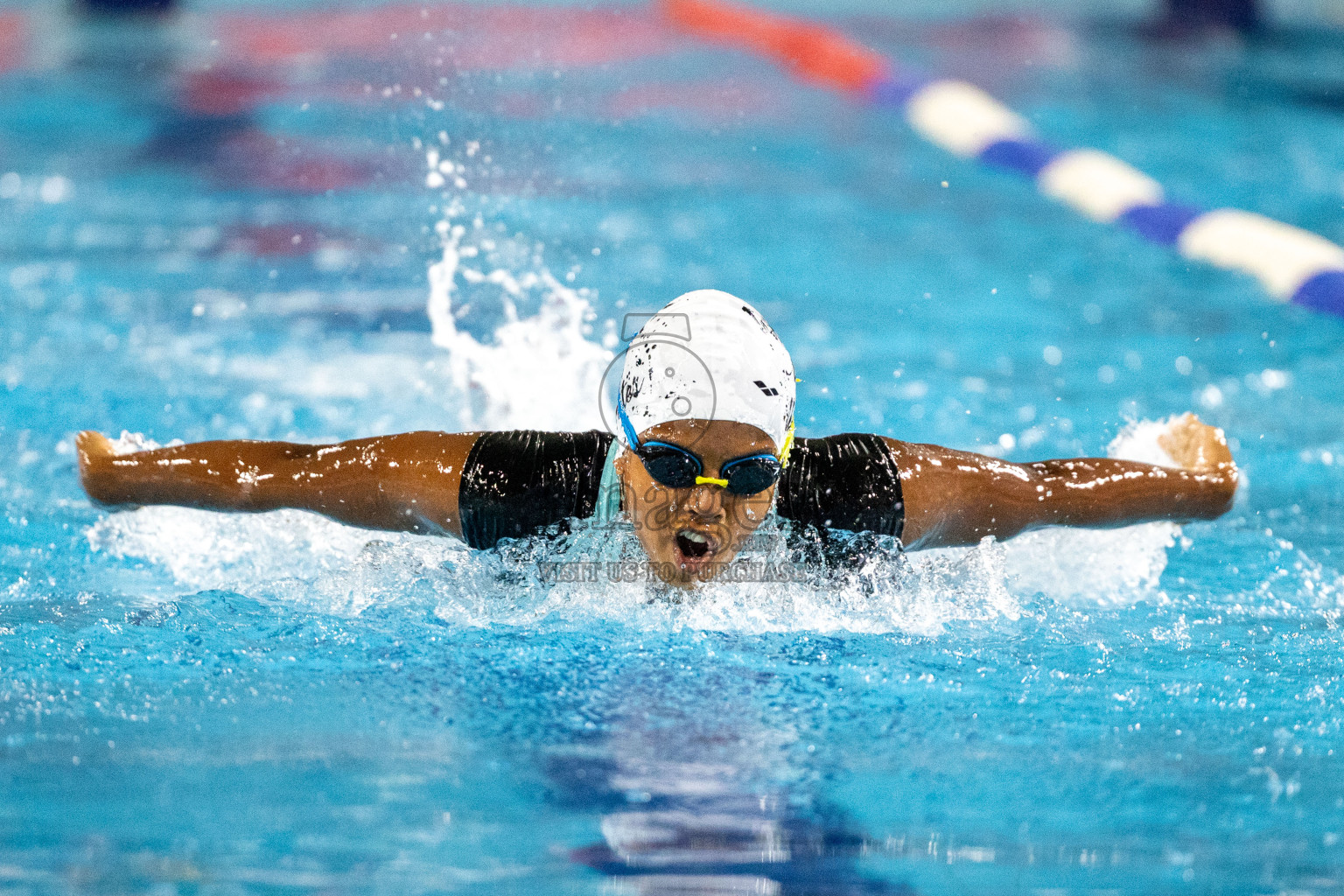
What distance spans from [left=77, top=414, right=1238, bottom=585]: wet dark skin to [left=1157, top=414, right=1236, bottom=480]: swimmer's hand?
0.05m

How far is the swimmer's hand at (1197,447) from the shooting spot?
10.6ft

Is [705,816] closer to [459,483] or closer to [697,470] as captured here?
[697,470]

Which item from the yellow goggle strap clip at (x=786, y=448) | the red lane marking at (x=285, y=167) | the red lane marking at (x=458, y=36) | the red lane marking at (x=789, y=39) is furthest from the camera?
the red lane marking at (x=458, y=36)

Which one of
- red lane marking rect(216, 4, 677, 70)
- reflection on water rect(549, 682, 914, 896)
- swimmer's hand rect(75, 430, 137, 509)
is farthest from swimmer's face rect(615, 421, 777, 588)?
red lane marking rect(216, 4, 677, 70)

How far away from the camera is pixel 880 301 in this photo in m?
5.32

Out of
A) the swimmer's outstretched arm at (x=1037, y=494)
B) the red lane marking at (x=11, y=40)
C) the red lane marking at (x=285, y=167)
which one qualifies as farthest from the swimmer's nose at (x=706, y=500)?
the red lane marking at (x=11, y=40)

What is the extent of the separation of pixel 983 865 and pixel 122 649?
162 centimetres

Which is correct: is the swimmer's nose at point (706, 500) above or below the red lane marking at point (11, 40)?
below

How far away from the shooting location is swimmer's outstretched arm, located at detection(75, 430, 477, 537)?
2.89 meters

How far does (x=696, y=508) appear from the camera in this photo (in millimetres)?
2598

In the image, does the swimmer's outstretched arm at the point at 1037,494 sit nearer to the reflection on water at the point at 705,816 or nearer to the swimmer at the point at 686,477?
the swimmer at the point at 686,477

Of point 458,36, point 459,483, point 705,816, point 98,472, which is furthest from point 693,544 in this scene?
point 458,36

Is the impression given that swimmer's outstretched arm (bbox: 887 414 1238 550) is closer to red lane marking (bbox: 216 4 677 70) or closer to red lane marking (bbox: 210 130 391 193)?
red lane marking (bbox: 210 130 391 193)

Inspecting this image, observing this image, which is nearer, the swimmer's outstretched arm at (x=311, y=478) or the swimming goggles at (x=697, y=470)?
the swimming goggles at (x=697, y=470)
